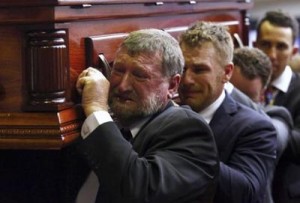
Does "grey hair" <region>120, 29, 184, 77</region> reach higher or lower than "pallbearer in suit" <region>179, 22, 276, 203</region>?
higher

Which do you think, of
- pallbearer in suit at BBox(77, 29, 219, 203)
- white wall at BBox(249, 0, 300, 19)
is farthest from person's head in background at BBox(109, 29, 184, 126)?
white wall at BBox(249, 0, 300, 19)

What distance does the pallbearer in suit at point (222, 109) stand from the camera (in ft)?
7.41

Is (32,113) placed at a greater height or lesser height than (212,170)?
greater

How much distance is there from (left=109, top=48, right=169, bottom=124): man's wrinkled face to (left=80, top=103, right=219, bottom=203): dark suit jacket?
0.19 ft

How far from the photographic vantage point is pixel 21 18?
5.66 ft

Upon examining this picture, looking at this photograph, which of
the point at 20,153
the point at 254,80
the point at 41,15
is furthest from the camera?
the point at 254,80

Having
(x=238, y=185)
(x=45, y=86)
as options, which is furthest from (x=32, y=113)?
(x=238, y=185)

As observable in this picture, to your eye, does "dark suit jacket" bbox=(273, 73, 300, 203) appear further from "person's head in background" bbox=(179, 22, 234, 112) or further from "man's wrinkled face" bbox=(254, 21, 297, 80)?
"person's head in background" bbox=(179, 22, 234, 112)

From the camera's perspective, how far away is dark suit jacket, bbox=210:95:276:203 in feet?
6.98

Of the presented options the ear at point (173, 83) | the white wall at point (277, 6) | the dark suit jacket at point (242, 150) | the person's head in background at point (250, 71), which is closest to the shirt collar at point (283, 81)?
the person's head in background at point (250, 71)

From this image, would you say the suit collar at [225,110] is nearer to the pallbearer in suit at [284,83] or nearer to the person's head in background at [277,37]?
the pallbearer in suit at [284,83]

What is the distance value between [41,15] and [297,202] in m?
1.61

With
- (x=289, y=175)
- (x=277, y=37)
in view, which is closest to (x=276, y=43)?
(x=277, y=37)

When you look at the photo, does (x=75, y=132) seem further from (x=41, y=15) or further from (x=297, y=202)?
(x=297, y=202)
